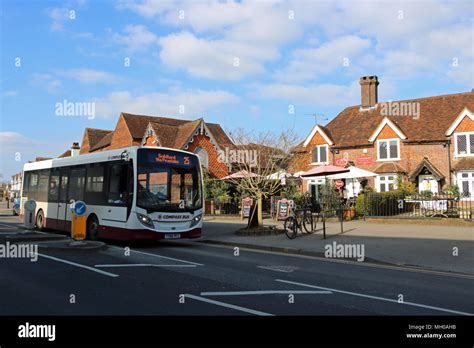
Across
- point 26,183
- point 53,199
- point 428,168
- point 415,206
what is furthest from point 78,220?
point 428,168

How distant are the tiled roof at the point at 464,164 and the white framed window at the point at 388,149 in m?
4.34

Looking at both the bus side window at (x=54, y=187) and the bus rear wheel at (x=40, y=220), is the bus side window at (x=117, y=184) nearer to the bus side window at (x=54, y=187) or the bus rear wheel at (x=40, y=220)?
the bus side window at (x=54, y=187)

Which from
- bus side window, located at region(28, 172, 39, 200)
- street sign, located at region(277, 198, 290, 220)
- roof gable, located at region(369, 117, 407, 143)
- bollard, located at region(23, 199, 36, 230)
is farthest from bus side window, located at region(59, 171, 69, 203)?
roof gable, located at region(369, 117, 407, 143)

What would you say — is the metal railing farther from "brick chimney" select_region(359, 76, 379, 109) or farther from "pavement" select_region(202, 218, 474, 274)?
"brick chimney" select_region(359, 76, 379, 109)

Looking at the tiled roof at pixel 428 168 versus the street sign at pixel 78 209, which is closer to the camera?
the street sign at pixel 78 209

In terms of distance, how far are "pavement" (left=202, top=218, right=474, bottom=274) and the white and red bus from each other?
2.29 metres

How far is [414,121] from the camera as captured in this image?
35.2m

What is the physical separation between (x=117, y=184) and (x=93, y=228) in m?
2.10

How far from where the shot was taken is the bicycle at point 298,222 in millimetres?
15859

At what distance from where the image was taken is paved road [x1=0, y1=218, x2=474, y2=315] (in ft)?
20.8

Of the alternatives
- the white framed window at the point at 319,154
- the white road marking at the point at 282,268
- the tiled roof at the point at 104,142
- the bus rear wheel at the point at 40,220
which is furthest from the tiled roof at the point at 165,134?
the white road marking at the point at 282,268
